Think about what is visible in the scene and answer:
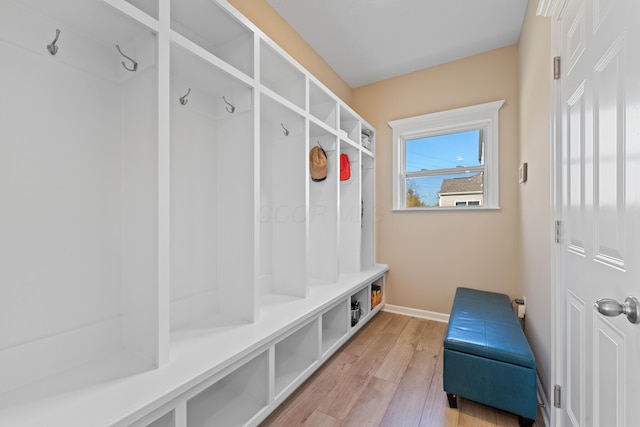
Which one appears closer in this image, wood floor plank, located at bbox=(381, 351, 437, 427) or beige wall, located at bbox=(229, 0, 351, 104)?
wood floor plank, located at bbox=(381, 351, 437, 427)

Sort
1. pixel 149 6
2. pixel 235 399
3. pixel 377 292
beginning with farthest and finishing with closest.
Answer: pixel 377 292 → pixel 235 399 → pixel 149 6

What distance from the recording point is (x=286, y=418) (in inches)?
60.9

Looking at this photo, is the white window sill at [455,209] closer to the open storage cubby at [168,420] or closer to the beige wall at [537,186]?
the beige wall at [537,186]

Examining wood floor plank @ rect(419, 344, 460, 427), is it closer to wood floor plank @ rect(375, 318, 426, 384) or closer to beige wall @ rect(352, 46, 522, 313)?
wood floor plank @ rect(375, 318, 426, 384)

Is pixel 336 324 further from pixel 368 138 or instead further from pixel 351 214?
pixel 368 138

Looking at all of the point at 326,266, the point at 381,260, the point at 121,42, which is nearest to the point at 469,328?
the point at 326,266

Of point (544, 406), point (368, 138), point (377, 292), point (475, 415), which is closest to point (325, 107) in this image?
point (368, 138)

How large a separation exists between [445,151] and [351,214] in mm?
1285

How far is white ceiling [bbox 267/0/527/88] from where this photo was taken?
2180 millimetres

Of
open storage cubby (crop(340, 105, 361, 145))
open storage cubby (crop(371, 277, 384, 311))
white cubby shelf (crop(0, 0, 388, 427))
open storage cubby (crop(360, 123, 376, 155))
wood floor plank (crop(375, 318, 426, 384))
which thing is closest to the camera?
white cubby shelf (crop(0, 0, 388, 427))

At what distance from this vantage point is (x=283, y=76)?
2.06 m

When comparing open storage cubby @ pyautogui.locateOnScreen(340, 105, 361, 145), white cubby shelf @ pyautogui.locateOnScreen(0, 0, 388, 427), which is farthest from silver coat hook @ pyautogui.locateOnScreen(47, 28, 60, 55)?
open storage cubby @ pyautogui.locateOnScreen(340, 105, 361, 145)

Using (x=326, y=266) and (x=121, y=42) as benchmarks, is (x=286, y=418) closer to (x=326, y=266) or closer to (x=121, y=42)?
(x=326, y=266)

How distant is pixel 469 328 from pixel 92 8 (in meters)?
2.59
